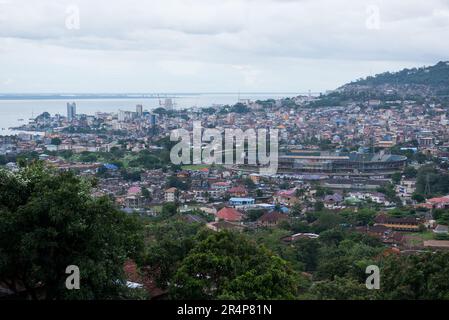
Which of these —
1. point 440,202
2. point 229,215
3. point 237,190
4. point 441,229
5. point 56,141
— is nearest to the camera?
point 441,229

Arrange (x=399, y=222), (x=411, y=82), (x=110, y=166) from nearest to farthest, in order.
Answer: (x=399, y=222), (x=110, y=166), (x=411, y=82)

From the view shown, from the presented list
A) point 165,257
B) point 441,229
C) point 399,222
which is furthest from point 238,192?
point 165,257

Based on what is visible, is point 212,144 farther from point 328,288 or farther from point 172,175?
point 328,288

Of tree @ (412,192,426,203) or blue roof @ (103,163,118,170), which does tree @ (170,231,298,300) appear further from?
blue roof @ (103,163,118,170)

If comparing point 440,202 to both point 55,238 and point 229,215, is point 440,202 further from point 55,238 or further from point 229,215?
point 55,238

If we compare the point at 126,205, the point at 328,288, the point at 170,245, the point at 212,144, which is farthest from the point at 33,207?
the point at 212,144

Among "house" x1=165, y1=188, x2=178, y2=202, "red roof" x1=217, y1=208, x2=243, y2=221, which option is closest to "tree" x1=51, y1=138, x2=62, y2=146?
"house" x1=165, y1=188, x2=178, y2=202

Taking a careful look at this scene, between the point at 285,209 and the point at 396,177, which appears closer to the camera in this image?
the point at 285,209
